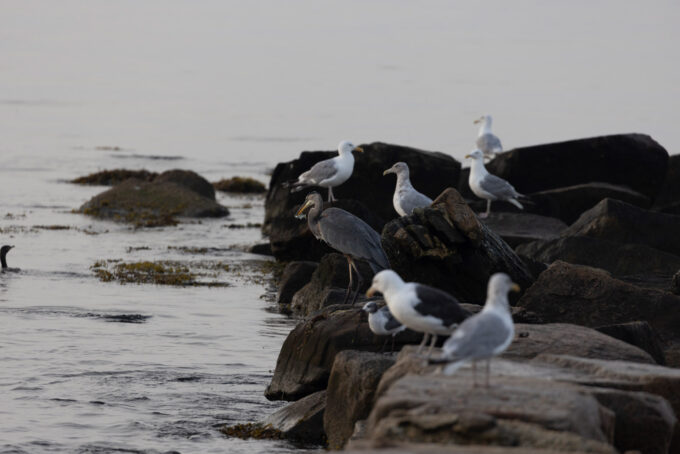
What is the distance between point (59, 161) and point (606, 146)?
114 feet

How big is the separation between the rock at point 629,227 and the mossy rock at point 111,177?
28.8 metres

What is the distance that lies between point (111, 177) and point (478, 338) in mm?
42443

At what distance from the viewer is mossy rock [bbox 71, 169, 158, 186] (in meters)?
47.4

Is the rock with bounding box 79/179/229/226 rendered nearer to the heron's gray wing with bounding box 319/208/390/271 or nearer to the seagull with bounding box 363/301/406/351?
the heron's gray wing with bounding box 319/208/390/271

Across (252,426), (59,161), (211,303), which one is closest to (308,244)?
(211,303)

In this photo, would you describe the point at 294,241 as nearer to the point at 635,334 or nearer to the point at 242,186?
the point at 635,334

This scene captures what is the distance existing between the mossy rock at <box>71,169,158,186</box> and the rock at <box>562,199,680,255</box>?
2875 cm

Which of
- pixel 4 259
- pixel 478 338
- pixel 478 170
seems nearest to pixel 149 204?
pixel 4 259

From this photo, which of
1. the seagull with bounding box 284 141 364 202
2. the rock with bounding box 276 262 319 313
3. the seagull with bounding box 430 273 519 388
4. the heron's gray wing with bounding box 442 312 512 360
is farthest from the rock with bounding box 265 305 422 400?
the seagull with bounding box 284 141 364 202

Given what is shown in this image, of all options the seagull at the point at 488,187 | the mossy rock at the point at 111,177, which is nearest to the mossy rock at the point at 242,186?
the mossy rock at the point at 111,177

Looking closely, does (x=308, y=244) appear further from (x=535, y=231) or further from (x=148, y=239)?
(x=148, y=239)

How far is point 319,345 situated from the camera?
12.4 metres

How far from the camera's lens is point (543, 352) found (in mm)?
10352

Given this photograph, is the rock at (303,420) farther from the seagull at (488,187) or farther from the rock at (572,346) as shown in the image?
the seagull at (488,187)
